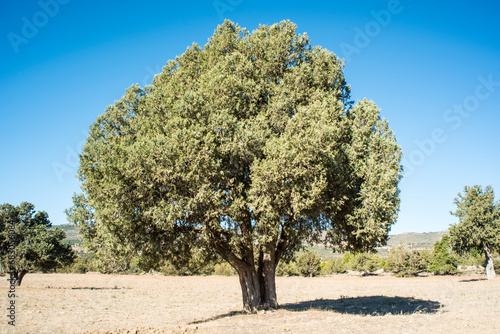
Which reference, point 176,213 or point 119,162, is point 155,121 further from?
point 176,213

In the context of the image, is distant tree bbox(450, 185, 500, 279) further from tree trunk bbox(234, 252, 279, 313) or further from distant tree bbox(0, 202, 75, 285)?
distant tree bbox(0, 202, 75, 285)

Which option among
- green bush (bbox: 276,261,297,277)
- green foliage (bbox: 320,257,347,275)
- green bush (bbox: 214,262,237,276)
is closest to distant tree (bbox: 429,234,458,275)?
green foliage (bbox: 320,257,347,275)

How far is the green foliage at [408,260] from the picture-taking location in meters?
62.0

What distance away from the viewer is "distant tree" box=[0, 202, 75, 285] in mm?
37062

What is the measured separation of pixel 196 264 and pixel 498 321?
14250mm

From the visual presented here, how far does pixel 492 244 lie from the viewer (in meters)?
39.2

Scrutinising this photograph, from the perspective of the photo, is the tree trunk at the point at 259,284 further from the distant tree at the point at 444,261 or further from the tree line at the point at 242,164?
the distant tree at the point at 444,261

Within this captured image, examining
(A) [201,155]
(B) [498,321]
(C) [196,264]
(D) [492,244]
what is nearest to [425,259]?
(D) [492,244]

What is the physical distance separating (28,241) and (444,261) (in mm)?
63792

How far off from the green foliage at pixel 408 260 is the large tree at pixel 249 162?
53557 mm

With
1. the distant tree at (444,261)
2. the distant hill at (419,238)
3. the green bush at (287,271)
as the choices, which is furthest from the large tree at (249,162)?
the distant hill at (419,238)

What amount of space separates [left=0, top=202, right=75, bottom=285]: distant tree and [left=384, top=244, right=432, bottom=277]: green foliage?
2225 inches

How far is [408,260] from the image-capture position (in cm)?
6341

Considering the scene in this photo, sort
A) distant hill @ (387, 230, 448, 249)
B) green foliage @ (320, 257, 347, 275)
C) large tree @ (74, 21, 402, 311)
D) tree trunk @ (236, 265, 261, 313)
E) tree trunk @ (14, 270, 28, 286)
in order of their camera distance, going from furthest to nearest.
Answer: distant hill @ (387, 230, 448, 249) → green foliage @ (320, 257, 347, 275) → tree trunk @ (14, 270, 28, 286) → tree trunk @ (236, 265, 261, 313) → large tree @ (74, 21, 402, 311)
